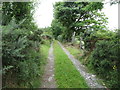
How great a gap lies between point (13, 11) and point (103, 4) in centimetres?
351

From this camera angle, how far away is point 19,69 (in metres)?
2.70

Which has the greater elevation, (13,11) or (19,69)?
(13,11)

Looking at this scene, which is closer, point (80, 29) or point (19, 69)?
point (19, 69)

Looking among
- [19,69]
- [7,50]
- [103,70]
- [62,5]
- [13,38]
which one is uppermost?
[62,5]

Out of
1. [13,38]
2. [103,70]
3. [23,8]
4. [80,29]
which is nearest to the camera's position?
[13,38]

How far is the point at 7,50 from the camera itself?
2.22 meters

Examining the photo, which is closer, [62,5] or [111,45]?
[111,45]

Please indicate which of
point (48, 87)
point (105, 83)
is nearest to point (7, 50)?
point (48, 87)

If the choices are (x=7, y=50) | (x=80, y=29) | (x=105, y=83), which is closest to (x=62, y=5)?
(x=80, y=29)

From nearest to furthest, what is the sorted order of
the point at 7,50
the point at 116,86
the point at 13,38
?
the point at 7,50 → the point at 13,38 → the point at 116,86

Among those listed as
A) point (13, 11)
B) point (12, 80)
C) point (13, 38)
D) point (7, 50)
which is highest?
point (13, 11)

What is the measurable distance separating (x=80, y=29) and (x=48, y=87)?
507 inches

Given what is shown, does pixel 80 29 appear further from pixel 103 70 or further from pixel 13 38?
pixel 13 38

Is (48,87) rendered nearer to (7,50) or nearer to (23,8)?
(7,50)
